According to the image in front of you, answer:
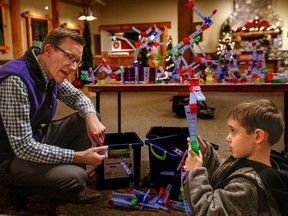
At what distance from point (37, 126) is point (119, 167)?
665mm

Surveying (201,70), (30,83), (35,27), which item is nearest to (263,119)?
(30,83)

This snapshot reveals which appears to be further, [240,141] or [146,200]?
[146,200]

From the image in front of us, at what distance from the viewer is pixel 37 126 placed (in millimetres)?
1704

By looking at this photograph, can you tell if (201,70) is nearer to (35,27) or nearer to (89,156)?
(89,156)

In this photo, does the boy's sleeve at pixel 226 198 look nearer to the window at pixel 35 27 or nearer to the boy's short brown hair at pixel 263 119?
the boy's short brown hair at pixel 263 119

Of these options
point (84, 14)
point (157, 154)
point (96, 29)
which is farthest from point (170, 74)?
point (96, 29)

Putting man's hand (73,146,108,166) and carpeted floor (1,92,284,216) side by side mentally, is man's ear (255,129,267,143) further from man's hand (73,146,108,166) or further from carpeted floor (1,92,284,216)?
carpeted floor (1,92,284,216)

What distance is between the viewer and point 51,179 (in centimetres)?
148

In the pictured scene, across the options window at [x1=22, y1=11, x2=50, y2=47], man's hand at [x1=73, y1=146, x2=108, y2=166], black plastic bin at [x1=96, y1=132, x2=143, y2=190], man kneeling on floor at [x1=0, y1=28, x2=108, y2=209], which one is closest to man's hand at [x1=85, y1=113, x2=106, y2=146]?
man kneeling on floor at [x1=0, y1=28, x2=108, y2=209]

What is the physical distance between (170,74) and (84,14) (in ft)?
22.0

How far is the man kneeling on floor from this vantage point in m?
1.39

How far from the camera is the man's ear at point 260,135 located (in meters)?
1.06

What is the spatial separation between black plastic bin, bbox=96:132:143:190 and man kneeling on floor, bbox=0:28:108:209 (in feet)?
1.34

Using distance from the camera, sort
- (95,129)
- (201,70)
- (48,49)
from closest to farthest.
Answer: (48,49) → (95,129) → (201,70)
